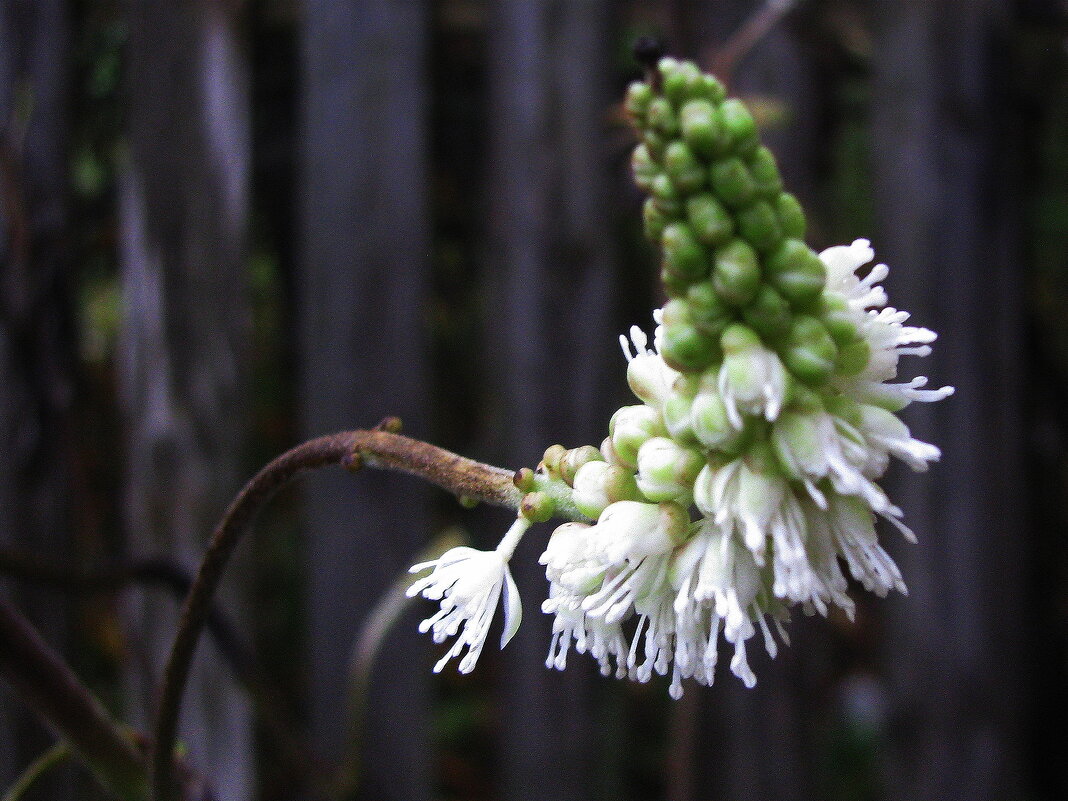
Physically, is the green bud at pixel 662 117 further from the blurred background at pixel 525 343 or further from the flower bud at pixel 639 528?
the blurred background at pixel 525 343

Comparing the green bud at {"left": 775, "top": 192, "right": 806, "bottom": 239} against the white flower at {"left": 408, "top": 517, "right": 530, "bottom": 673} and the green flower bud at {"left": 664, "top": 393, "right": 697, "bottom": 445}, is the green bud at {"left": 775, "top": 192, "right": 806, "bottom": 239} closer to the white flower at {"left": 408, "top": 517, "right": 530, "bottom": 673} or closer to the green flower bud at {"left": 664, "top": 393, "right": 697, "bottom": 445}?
the green flower bud at {"left": 664, "top": 393, "right": 697, "bottom": 445}

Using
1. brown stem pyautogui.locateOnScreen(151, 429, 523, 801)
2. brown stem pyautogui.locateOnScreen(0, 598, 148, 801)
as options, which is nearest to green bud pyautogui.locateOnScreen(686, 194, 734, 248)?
brown stem pyautogui.locateOnScreen(151, 429, 523, 801)

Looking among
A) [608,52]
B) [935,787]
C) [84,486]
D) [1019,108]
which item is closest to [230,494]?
[84,486]

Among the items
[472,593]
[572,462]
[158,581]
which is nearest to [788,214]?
[572,462]

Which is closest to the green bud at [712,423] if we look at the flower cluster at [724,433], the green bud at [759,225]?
the flower cluster at [724,433]

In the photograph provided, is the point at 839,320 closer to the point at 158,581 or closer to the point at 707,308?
the point at 707,308

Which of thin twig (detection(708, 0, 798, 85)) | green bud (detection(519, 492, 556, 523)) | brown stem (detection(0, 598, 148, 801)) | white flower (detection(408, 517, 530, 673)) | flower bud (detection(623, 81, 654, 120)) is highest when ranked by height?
thin twig (detection(708, 0, 798, 85))

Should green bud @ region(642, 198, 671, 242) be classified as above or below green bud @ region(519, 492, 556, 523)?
above

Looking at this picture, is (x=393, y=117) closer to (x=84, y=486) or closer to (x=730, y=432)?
(x=84, y=486)
